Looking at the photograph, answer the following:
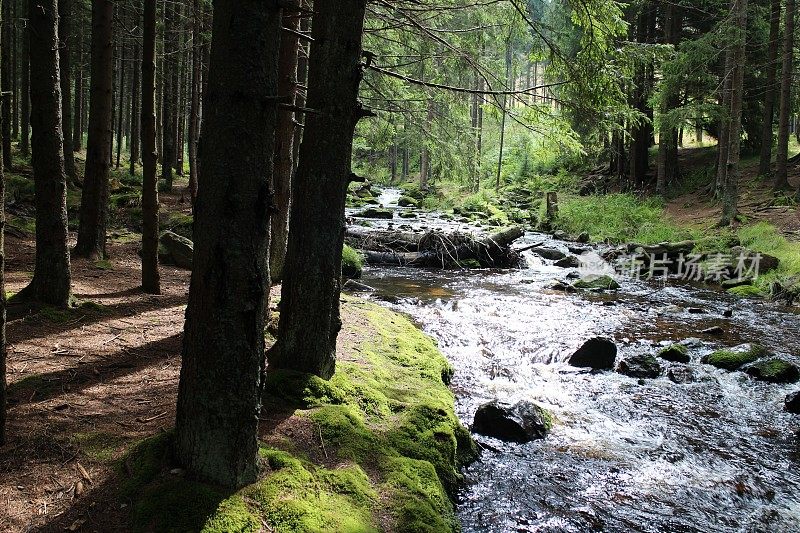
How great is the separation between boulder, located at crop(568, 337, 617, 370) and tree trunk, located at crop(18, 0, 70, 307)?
280 inches

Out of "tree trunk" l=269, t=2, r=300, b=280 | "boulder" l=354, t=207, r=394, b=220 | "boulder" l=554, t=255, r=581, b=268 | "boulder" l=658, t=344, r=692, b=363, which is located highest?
"tree trunk" l=269, t=2, r=300, b=280

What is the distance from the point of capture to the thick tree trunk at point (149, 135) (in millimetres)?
6992

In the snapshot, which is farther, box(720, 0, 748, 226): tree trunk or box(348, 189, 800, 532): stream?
box(720, 0, 748, 226): tree trunk

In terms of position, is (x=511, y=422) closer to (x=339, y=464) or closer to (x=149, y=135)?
(x=339, y=464)

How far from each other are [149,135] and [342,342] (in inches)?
145

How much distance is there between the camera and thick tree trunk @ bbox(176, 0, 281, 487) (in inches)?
117

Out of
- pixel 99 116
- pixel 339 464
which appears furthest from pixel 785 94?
pixel 339 464

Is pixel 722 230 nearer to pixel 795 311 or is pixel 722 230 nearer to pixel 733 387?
pixel 795 311

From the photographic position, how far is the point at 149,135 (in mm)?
7191

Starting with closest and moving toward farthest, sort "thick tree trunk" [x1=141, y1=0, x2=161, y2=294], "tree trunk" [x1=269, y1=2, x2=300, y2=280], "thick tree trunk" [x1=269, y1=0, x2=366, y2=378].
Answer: "thick tree trunk" [x1=269, y1=0, x2=366, y2=378]
"tree trunk" [x1=269, y1=2, x2=300, y2=280]
"thick tree trunk" [x1=141, y1=0, x2=161, y2=294]

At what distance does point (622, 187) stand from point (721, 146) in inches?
269

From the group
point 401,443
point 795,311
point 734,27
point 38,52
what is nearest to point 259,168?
point 401,443

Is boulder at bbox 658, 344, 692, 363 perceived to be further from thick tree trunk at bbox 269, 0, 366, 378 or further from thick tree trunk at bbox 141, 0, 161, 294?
thick tree trunk at bbox 141, 0, 161, 294

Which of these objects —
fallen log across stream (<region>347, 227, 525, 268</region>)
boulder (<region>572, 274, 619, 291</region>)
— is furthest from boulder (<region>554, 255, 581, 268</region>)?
boulder (<region>572, 274, 619, 291</region>)
